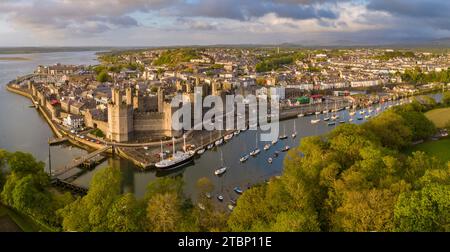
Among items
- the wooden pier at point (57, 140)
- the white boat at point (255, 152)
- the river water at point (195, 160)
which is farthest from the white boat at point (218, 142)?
the wooden pier at point (57, 140)

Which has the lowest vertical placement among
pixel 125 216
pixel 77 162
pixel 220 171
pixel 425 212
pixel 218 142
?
pixel 220 171

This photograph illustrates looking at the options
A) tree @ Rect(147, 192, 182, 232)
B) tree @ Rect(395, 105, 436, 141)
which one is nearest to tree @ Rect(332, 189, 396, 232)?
tree @ Rect(147, 192, 182, 232)

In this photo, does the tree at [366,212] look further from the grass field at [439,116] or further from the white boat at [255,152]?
the grass field at [439,116]

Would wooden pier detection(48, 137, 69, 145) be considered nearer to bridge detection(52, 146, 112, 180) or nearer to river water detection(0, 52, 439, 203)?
river water detection(0, 52, 439, 203)

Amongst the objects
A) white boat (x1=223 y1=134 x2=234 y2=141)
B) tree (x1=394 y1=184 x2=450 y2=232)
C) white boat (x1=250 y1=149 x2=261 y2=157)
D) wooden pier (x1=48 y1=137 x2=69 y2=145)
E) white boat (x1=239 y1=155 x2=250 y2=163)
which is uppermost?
tree (x1=394 y1=184 x2=450 y2=232)

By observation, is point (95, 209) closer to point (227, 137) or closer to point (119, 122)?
point (119, 122)

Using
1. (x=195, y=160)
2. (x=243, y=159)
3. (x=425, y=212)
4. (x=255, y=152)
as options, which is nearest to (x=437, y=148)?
(x=255, y=152)

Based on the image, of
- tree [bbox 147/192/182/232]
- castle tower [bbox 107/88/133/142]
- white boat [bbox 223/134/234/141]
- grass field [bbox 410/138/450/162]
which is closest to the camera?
tree [bbox 147/192/182/232]
